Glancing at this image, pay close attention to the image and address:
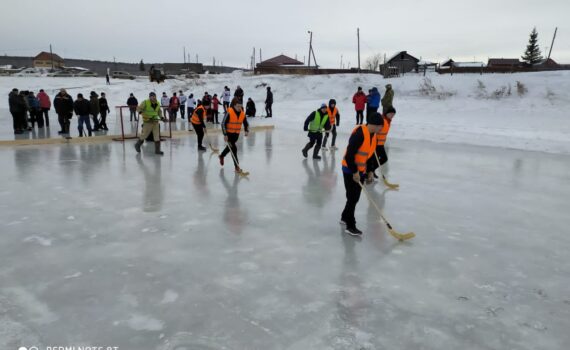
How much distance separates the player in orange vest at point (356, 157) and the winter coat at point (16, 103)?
12575mm

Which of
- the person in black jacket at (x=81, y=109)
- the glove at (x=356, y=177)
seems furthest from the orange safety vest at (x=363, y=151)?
the person in black jacket at (x=81, y=109)

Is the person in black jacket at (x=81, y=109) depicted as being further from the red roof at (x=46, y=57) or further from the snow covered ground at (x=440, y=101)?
the red roof at (x=46, y=57)

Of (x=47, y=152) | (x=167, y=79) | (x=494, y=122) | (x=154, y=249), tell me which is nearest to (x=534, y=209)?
(x=154, y=249)

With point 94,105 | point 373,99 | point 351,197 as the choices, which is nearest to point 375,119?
point 351,197

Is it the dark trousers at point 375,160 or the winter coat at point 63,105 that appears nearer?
the dark trousers at point 375,160

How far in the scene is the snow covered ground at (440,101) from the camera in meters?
13.9

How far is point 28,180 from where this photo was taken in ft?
24.0

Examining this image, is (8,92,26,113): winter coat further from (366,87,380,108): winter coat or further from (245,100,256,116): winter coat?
(366,87,380,108): winter coat

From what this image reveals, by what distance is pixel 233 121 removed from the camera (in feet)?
26.9

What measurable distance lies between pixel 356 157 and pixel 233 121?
12.9ft

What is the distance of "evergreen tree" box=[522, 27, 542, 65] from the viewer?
62.9 m

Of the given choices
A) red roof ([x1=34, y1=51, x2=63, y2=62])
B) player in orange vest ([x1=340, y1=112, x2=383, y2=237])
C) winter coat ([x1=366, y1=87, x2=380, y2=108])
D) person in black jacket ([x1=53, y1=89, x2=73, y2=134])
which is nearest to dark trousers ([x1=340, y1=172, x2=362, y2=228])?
player in orange vest ([x1=340, y1=112, x2=383, y2=237])

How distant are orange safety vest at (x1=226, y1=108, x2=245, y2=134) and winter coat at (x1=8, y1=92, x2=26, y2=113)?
8.98m

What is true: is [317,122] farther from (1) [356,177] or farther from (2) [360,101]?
(2) [360,101]
